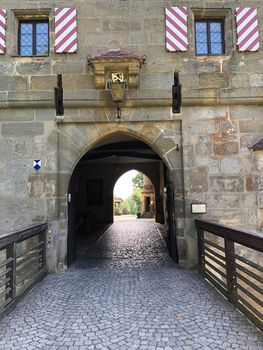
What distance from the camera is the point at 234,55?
209 inches

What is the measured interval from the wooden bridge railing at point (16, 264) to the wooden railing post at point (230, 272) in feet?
7.90

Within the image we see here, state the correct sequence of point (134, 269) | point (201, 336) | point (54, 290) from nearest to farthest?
point (201, 336) → point (54, 290) → point (134, 269)

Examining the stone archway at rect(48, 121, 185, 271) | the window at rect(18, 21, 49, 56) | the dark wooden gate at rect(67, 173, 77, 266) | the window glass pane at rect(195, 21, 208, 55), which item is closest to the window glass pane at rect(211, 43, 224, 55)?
the window glass pane at rect(195, 21, 208, 55)

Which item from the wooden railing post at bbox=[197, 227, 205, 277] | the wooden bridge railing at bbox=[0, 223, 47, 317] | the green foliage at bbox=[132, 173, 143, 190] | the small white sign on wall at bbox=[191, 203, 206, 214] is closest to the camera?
the wooden bridge railing at bbox=[0, 223, 47, 317]

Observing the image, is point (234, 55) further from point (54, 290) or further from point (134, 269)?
point (54, 290)

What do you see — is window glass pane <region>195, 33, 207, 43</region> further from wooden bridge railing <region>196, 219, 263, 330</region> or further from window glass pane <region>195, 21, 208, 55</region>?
wooden bridge railing <region>196, 219, 263, 330</region>

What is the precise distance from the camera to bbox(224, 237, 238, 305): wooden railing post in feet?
11.0

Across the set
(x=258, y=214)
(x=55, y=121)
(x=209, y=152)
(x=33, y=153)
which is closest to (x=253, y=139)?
(x=209, y=152)

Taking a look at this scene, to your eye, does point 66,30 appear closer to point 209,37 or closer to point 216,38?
point 209,37

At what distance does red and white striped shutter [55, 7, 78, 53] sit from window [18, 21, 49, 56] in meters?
0.27

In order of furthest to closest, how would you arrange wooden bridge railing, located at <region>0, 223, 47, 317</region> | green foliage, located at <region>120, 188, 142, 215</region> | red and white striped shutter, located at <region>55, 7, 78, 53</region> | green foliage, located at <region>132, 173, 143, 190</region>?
green foliage, located at <region>132, 173, 143, 190</region>
green foliage, located at <region>120, 188, 142, 215</region>
red and white striped shutter, located at <region>55, 7, 78, 53</region>
wooden bridge railing, located at <region>0, 223, 47, 317</region>

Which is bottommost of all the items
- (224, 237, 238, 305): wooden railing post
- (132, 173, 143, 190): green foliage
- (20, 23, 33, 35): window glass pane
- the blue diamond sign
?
(224, 237, 238, 305): wooden railing post

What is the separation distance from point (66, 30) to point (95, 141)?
1.98 metres

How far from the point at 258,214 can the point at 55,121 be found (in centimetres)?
381
